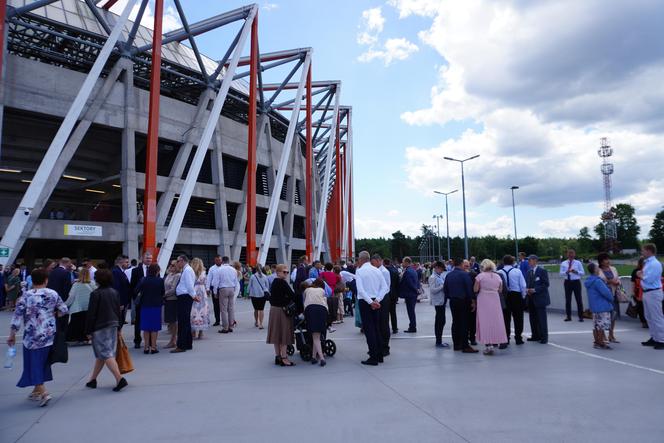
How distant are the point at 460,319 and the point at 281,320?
141 inches

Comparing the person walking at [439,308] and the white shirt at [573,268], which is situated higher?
the white shirt at [573,268]

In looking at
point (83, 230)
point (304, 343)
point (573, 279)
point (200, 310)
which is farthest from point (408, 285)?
point (83, 230)

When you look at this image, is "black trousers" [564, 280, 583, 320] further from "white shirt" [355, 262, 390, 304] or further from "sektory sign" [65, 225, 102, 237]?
"sektory sign" [65, 225, 102, 237]

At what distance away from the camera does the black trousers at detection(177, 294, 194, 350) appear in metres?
8.62

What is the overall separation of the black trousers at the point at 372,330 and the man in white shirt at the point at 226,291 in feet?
16.5

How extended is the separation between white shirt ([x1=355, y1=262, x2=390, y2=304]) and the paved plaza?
3.93ft

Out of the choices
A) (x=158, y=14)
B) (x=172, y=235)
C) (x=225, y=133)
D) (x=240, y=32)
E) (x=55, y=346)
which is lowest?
(x=55, y=346)

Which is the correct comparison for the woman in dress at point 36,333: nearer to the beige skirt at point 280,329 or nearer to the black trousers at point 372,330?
the beige skirt at point 280,329

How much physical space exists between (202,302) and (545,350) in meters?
7.50

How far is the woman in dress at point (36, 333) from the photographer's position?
514cm

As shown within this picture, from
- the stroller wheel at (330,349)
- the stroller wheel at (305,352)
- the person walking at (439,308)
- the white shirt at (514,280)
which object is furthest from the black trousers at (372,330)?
the white shirt at (514,280)

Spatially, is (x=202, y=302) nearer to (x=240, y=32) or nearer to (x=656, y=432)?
(x=656, y=432)

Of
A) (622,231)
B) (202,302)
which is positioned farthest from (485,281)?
(622,231)

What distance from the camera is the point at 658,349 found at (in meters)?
7.92
